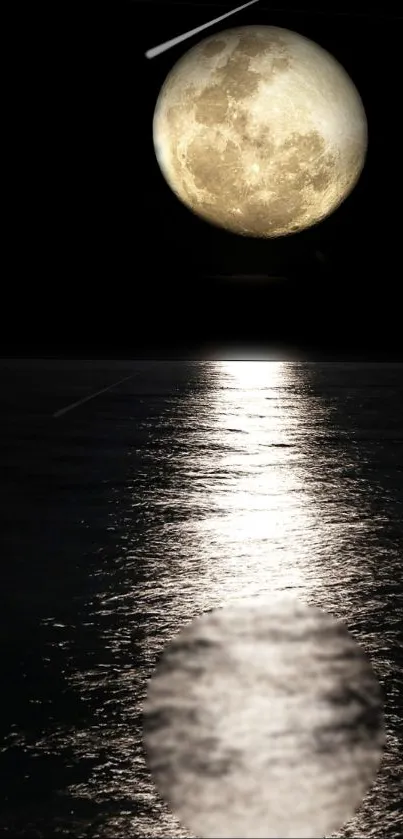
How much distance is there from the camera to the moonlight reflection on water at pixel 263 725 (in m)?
4.01

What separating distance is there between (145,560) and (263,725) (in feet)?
9.70

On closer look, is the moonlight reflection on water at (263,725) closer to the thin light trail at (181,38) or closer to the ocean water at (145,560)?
the ocean water at (145,560)

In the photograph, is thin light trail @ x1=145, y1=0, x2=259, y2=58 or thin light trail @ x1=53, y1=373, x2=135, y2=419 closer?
thin light trail @ x1=53, y1=373, x2=135, y2=419

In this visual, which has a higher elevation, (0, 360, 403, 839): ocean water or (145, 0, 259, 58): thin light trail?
(145, 0, 259, 58): thin light trail

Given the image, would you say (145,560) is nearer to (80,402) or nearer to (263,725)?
(263,725)

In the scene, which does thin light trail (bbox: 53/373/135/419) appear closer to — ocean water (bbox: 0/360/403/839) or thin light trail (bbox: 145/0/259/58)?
ocean water (bbox: 0/360/403/839)

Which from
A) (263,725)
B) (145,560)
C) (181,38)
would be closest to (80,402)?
(145,560)

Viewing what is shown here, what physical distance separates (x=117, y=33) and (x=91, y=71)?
1.43m

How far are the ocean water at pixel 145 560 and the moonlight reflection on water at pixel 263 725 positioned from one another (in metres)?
0.07

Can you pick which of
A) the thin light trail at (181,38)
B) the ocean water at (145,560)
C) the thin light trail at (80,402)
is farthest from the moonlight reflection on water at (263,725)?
the thin light trail at (181,38)

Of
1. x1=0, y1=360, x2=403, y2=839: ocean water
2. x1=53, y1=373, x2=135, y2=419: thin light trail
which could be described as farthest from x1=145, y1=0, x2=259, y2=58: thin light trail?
x1=0, y1=360, x2=403, y2=839: ocean water

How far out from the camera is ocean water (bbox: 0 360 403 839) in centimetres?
426

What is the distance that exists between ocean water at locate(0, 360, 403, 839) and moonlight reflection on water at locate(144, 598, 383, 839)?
0.24 feet

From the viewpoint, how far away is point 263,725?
187 inches
